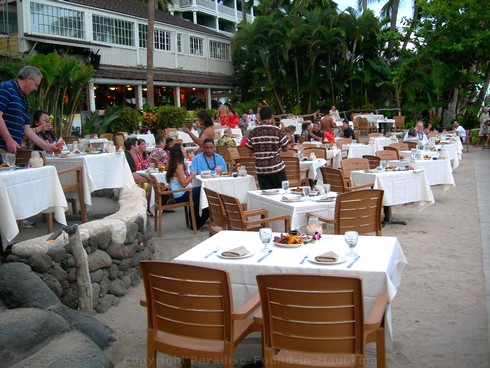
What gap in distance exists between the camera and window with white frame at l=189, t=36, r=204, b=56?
34062 millimetres

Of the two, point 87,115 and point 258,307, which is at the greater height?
point 87,115

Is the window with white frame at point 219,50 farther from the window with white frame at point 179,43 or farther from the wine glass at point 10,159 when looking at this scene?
the wine glass at point 10,159

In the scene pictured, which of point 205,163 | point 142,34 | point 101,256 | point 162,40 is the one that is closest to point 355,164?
point 205,163

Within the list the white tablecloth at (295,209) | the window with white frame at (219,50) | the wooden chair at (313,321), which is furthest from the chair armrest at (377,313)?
the window with white frame at (219,50)

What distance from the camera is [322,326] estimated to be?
3.11 meters

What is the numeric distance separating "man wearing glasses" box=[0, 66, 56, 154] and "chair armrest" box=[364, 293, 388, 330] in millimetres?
3851

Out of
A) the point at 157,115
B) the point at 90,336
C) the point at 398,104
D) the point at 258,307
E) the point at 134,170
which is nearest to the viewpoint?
the point at 258,307

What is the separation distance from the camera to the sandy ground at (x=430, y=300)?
4362 mm

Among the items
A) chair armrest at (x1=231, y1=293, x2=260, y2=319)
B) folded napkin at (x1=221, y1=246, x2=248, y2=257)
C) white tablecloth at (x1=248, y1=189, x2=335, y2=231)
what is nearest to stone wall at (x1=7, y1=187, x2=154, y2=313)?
white tablecloth at (x1=248, y1=189, x2=335, y2=231)

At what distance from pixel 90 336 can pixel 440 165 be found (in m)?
7.60

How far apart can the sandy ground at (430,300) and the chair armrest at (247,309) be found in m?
0.77

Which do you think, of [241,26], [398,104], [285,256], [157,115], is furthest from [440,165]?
[241,26]

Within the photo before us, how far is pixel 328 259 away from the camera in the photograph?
12.5ft

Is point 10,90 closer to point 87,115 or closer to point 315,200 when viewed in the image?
point 315,200
